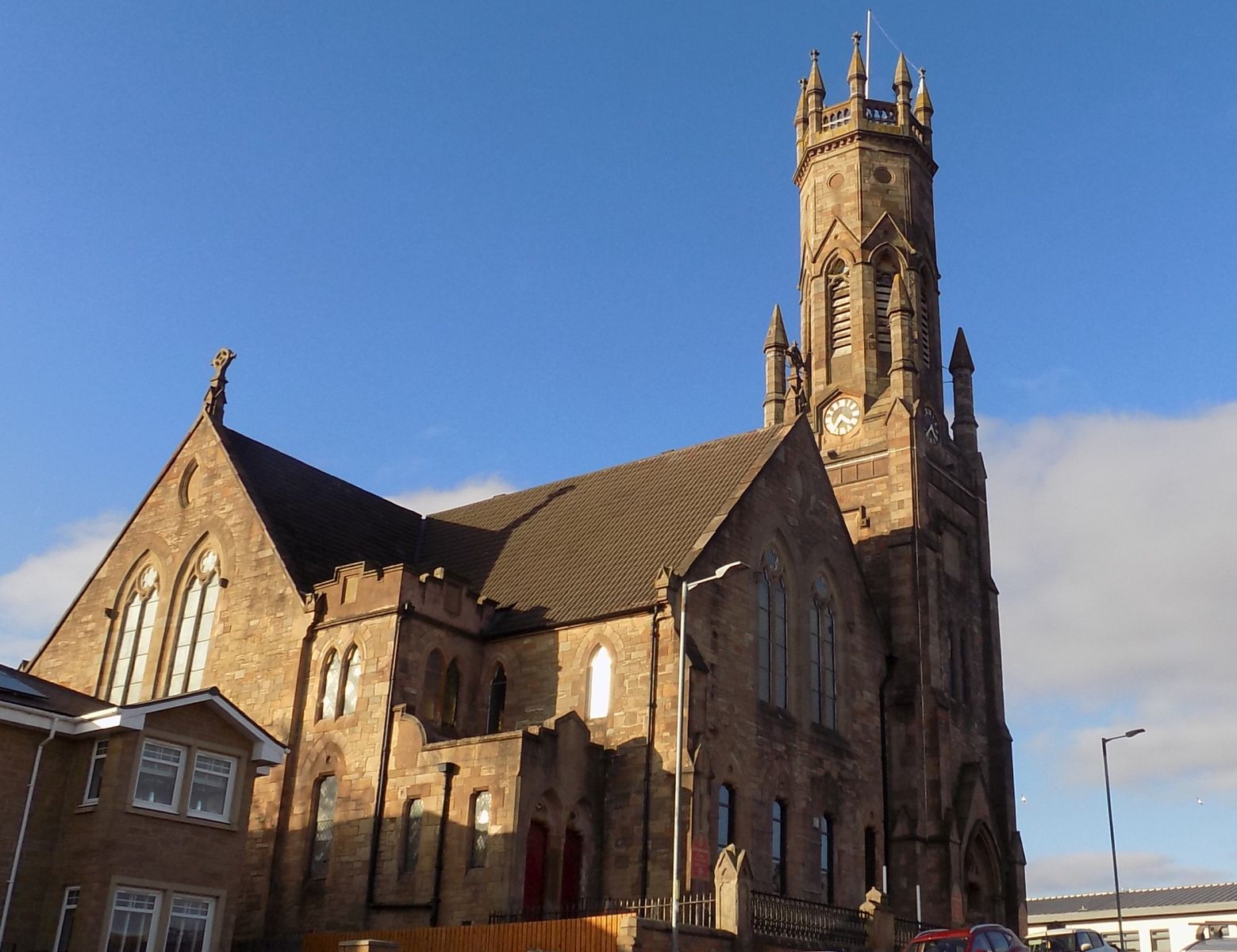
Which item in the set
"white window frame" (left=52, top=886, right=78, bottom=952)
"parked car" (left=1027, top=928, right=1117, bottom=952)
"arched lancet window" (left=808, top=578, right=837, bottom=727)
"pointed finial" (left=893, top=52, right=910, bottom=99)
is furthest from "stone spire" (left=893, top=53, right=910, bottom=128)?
"white window frame" (left=52, top=886, right=78, bottom=952)

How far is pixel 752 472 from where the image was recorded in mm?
38844

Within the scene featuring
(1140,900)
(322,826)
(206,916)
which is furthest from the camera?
(1140,900)

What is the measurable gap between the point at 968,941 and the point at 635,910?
23.0 ft

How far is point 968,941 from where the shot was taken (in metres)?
25.2

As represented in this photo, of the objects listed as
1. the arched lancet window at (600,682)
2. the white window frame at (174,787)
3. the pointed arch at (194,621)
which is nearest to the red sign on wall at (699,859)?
the arched lancet window at (600,682)

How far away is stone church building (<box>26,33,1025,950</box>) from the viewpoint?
1277 inches

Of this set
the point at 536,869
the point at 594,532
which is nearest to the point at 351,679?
the point at 536,869

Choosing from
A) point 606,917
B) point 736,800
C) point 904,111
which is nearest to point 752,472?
point 736,800

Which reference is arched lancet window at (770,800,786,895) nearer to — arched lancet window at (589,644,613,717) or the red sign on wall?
the red sign on wall

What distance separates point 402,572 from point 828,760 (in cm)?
1316

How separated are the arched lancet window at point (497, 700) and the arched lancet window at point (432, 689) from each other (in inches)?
64.0

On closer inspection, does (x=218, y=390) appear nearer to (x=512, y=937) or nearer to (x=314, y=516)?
(x=314, y=516)

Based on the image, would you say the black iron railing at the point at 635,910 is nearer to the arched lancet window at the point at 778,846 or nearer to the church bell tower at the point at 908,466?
the arched lancet window at the point at 778,846

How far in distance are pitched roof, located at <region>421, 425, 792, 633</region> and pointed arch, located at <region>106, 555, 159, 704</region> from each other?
8.74m
